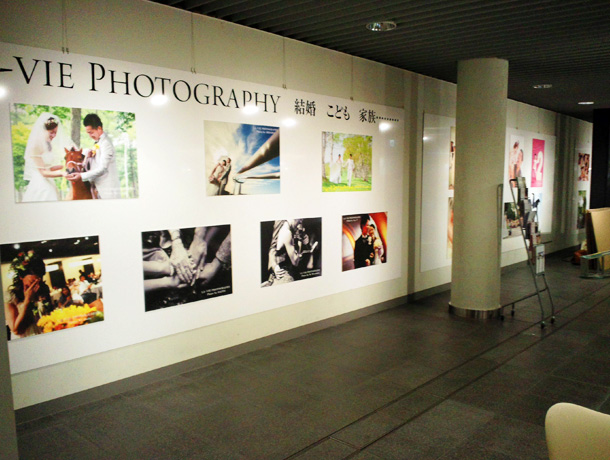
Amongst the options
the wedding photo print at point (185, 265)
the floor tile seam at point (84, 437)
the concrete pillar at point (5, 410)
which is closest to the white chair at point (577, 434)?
the concrete pillar at point (5, 410)

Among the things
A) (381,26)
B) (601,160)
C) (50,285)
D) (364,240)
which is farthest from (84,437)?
(601,160)

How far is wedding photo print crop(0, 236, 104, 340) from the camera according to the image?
4027 millimetres

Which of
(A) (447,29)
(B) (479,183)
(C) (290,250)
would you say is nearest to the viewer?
(A) (447,29)

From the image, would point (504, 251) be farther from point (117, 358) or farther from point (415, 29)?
point (117, 358)

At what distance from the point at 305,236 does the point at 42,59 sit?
3448 mm

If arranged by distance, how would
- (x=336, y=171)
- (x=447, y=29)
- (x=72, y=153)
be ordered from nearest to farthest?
(x=72, y=153)
(x=447, y=29)
(x=336, y=171)

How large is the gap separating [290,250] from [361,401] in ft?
7.37

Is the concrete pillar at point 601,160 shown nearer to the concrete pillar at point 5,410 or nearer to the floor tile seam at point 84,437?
the floor tile seam at point 84,437

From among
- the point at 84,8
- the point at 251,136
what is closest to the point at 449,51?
the point at 251,136

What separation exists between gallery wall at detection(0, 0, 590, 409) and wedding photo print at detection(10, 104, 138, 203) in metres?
0.09

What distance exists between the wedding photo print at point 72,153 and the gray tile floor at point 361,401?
189cm

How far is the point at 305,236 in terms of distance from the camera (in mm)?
6383

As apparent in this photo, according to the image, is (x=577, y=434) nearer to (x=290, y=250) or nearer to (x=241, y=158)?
(x=241, y=158)

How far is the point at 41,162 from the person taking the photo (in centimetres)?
411
